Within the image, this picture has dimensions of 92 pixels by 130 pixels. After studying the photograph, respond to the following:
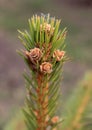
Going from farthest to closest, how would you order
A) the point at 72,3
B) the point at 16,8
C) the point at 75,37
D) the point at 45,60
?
the point at 72,3 < the point at 16,8 < the point at 75,37 < the point at 45,60

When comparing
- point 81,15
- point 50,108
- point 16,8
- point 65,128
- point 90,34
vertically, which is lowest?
point 50,108

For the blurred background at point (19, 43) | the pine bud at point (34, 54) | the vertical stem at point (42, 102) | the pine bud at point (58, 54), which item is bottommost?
the vertical stem at point (42, 102)

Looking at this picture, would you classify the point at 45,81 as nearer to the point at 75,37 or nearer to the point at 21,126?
the point at 21,126

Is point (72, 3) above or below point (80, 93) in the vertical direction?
above

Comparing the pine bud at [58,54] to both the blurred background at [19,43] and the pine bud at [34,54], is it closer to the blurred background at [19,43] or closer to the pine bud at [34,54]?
the pine bud at [34,54]

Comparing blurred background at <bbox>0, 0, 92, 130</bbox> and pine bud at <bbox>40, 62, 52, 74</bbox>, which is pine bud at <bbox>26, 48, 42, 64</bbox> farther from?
blurred background at <bbox>0, 0, 92, 130</bbox>

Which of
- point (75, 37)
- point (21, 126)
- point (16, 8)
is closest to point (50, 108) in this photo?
point (21, 126)

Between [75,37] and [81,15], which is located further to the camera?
[81,15]

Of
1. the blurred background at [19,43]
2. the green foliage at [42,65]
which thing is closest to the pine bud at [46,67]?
the green foliage at [42,65]
